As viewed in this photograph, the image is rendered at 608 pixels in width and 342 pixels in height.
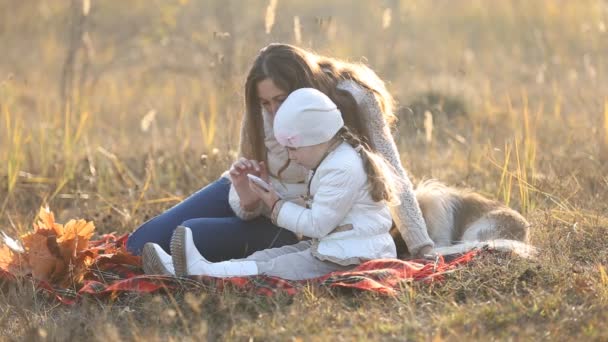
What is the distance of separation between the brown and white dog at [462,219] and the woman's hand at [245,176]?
715 millimetres

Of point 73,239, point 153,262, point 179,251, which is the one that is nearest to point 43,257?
point 73,239

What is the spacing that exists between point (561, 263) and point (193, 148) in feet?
10.8

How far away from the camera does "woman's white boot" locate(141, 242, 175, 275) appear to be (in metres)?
4.18

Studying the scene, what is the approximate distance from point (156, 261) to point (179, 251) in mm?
177

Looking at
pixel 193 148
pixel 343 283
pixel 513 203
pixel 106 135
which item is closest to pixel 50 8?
pixel 106 135

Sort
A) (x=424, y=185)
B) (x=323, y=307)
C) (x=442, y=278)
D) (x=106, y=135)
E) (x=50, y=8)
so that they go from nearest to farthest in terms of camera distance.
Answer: (x=323, y=307) < (x=442, y=278) < (x=424, y=185) < (x=106, y=135) < (x=50, y=8)

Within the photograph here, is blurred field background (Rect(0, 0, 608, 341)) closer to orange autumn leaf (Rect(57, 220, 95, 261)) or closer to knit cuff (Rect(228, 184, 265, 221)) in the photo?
orange autumn leaf (Rect(57, 220, 95, 261))

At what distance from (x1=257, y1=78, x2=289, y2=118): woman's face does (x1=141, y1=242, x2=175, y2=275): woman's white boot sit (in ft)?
2.74

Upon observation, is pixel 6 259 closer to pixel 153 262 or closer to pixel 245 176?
pixel 153 262

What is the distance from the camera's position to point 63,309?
161 inches

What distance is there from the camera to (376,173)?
4039mm

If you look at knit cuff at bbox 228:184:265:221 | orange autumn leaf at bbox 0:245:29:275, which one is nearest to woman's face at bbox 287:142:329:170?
knit cuff at bbox 228:184:265:221

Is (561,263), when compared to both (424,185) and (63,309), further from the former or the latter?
(63,309)

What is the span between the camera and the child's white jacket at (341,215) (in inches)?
156
